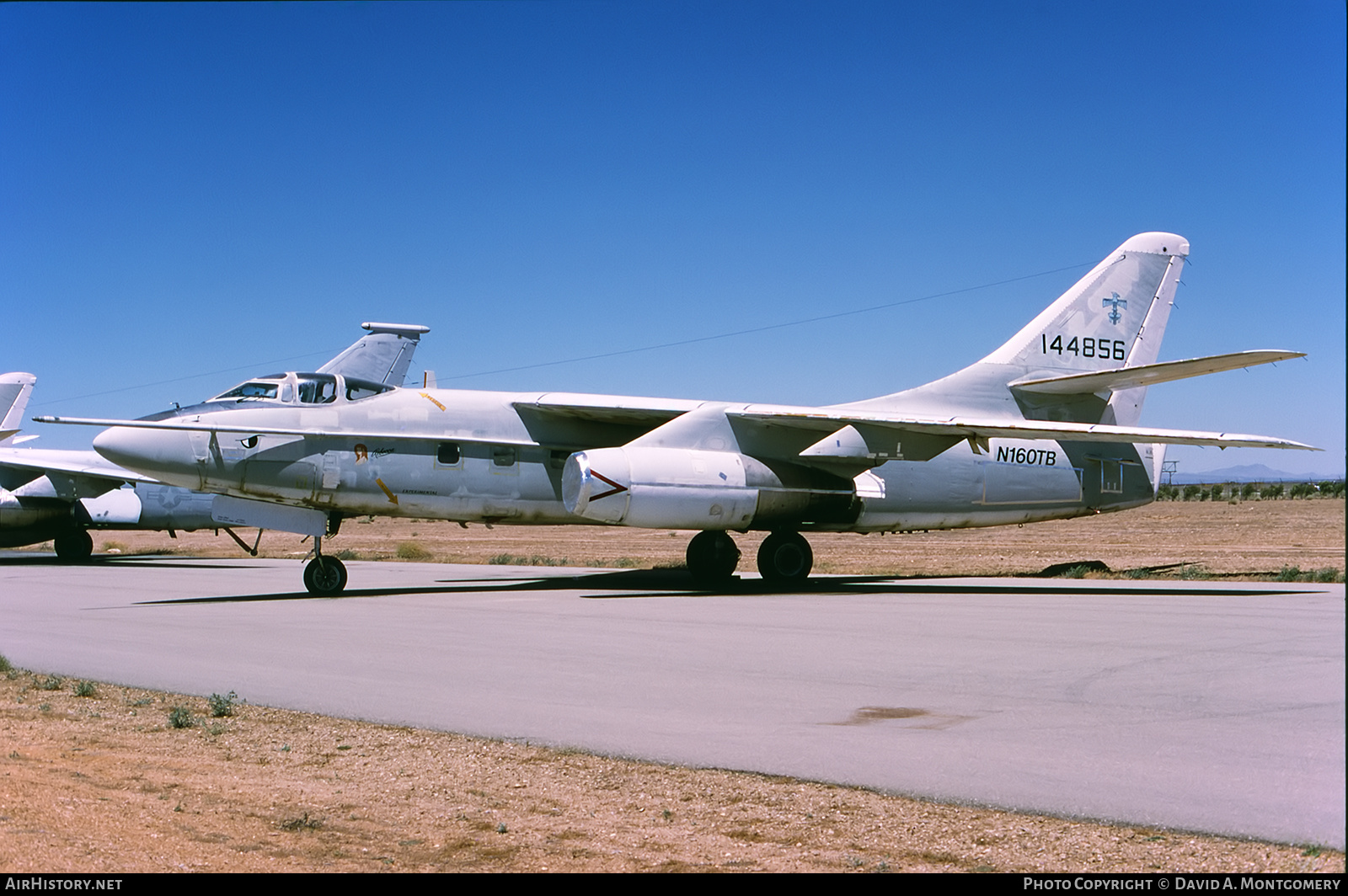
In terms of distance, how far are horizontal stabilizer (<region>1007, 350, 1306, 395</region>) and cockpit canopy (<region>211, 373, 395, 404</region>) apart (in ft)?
39.9

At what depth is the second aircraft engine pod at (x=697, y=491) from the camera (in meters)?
17.0

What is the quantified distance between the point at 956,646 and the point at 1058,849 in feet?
20.5

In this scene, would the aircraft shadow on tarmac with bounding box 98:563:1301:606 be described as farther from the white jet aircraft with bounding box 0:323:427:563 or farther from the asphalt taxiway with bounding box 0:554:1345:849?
the white jet aircraft with bounding box 0:323:427:563

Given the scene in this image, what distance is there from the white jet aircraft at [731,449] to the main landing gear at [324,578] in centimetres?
4

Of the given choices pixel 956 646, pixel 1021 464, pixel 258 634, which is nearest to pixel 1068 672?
pixel 956 646

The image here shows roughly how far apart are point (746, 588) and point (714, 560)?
837 mm

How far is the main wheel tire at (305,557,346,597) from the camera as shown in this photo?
17453 mm

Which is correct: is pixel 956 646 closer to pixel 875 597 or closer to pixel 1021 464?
pixel 875 597

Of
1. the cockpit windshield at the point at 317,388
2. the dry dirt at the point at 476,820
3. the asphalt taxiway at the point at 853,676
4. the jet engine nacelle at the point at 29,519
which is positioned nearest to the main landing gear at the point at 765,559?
the asphalt taxiway at the point at 853,676

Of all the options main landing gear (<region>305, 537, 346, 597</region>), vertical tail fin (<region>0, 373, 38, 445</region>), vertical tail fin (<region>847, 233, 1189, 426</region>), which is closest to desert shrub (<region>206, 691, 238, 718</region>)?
main landing gear (<region>305, 537, 346, 597</region>)

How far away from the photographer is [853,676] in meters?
9.15

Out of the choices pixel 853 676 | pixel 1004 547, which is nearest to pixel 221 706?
pixel 853 676

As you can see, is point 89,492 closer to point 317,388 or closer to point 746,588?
point 317,388

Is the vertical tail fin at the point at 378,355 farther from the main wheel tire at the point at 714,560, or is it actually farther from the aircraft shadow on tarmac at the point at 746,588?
the main wheel tire at the point at 714,560
